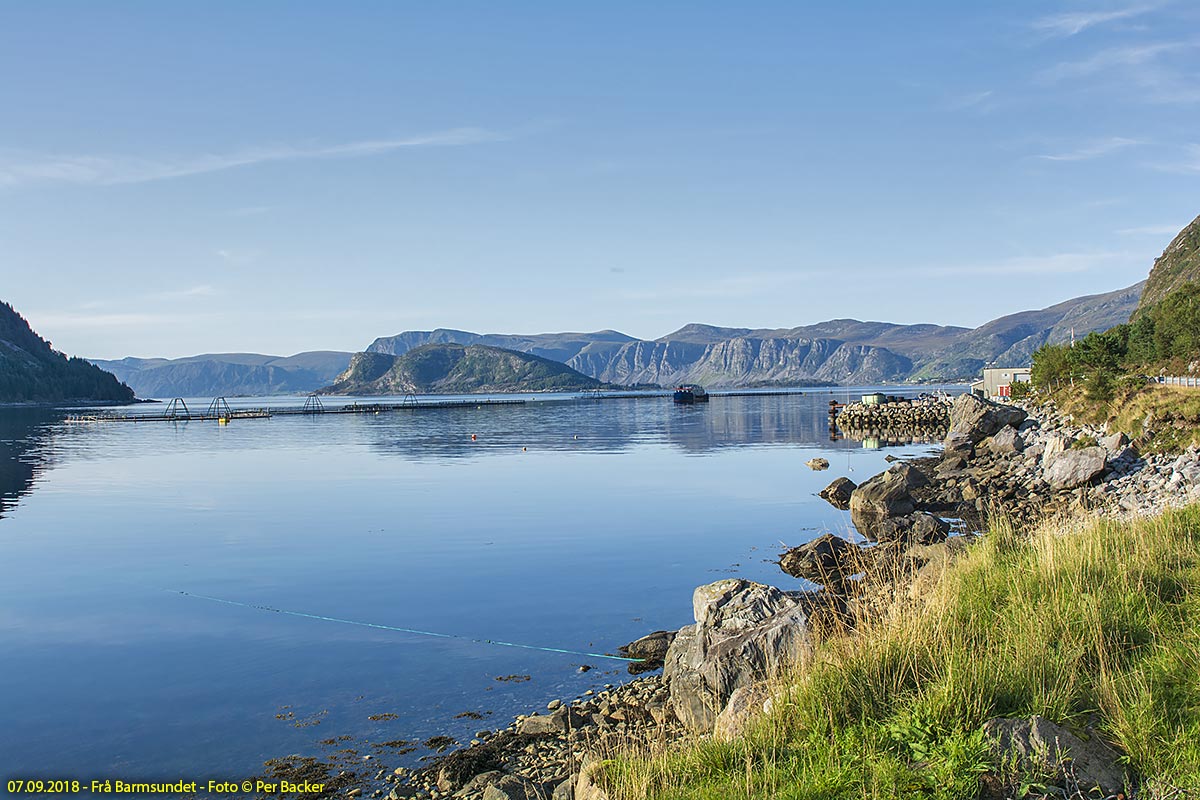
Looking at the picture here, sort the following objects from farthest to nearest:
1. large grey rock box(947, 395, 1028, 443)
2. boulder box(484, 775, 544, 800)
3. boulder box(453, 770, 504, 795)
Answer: large grey rock box(947, 395, 1028, 443) → boulder box(453, 770, 504, 795) → boulder box(484, 775, 544, 800)

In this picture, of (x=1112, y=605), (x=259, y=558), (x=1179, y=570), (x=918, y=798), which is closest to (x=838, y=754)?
(x=918, y=798)

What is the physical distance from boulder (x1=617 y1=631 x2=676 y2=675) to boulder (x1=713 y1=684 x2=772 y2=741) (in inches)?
226

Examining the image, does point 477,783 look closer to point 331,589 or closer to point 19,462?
point 331,589

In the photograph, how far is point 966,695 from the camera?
751cm

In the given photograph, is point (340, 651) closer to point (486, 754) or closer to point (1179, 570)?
point (486, 754)

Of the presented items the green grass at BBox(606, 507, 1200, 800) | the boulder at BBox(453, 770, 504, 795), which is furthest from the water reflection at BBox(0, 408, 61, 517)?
the green grass at BBox(606, 507, 1200, 800)

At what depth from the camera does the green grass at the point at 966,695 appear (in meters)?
6.77

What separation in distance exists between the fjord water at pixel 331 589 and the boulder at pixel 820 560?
0.72m

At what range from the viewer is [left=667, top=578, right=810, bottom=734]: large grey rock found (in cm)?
1041

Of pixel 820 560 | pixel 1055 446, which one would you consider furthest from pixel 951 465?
pixel 820 560

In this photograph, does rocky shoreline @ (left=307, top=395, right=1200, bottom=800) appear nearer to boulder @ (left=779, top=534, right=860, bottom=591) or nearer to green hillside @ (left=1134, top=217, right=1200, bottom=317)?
boulder @ (left=779, top=534, right=860, bottom=591)

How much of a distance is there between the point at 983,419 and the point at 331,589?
42.4 meters

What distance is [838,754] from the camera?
7.14 meters

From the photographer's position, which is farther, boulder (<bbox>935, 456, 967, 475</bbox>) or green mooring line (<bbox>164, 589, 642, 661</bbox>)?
boulder (<bbox>935, 456, 967, 475</bbox>)
